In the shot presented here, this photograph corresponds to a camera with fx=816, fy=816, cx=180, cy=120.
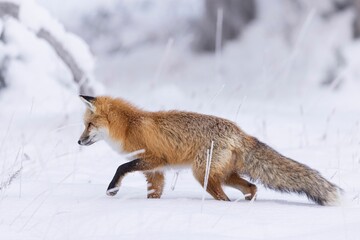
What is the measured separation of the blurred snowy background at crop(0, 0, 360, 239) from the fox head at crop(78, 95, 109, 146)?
0.95 ft

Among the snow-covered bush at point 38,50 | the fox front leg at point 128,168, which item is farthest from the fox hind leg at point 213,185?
the snow-covered bush at point 38,50

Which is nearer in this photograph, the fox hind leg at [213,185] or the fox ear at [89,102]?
the fox hind leg at [213,185]

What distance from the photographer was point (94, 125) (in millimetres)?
5578

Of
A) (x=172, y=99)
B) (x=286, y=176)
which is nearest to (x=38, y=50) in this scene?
(x=172, y=99)

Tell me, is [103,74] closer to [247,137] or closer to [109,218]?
[247,137]

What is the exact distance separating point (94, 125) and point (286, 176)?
1.38 meters

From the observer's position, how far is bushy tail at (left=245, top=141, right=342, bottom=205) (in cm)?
487

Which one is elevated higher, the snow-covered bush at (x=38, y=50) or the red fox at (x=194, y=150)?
the snow-covered bush at (x=38, y=50)

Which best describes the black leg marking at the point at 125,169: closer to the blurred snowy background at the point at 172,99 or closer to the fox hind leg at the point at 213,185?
the blurred snowy background at the point at 172,99

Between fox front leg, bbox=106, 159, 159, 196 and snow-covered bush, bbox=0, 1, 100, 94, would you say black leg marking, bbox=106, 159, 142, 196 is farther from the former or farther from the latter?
snow-covered bush, bbox=0, 1, 100, 94

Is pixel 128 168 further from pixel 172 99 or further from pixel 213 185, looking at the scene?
pixel 172 99

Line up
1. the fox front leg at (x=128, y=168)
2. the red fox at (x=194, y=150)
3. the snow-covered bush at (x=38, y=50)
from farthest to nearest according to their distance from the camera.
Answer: the snow-covered bush at (x=38, y=50) → the fox front leg at (x=128, y=168) → the red fox at (x=194, y=150)

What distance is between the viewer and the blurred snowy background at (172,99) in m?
4.27

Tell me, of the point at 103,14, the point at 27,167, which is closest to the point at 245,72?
the point at 103,14
